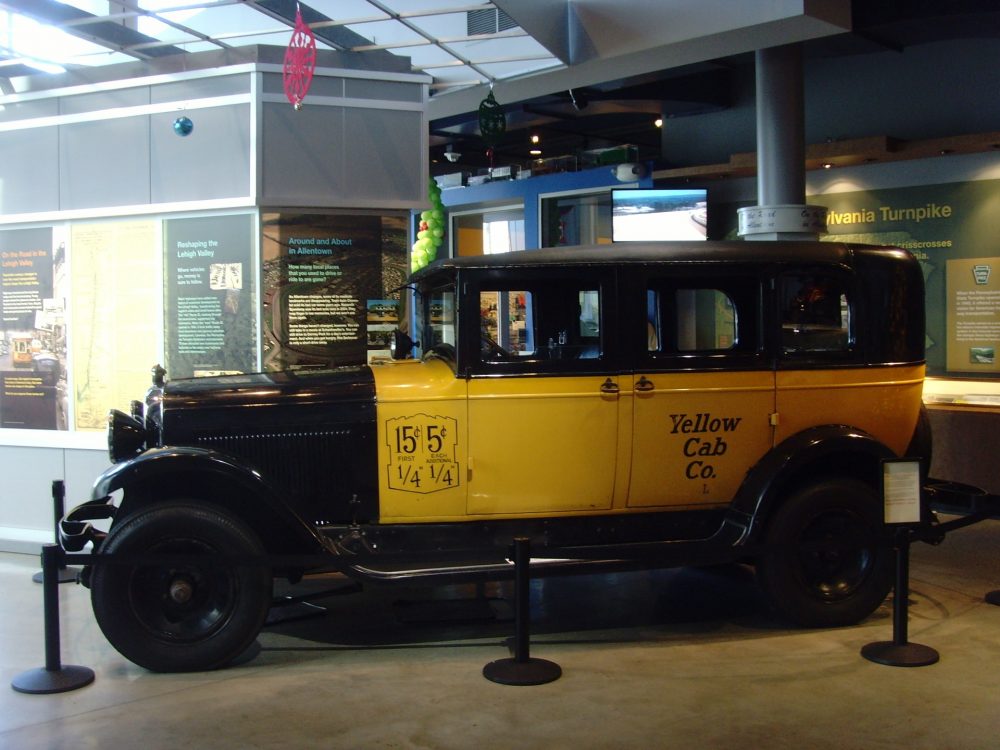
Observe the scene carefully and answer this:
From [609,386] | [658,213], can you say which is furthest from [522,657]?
[658,213]

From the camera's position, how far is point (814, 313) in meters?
5.31

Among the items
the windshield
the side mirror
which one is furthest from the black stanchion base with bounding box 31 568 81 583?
the windshield

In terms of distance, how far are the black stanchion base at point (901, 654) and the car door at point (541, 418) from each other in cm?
145

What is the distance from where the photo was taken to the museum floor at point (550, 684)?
3768 mm

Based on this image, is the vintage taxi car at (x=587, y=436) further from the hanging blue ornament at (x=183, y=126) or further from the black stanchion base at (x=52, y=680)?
the hanging blue ornament at (x=183, y=126)

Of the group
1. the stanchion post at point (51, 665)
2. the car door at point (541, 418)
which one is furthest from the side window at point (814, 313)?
the stanchion post at point (51, 665)

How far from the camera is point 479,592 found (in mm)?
5863

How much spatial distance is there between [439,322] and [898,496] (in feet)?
8.37

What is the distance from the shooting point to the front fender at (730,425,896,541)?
16.3 feet

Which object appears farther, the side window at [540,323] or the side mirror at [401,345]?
the side mirror at [401,345]

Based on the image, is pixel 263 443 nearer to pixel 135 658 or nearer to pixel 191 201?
pixel 135 658

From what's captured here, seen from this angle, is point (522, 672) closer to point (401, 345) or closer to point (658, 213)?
point (401, 345)

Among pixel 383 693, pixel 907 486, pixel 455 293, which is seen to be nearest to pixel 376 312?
pixel 455 293

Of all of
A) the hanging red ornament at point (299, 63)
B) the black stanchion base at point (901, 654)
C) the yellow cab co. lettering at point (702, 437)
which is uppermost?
the hanging red ornament at point (299, 63)
